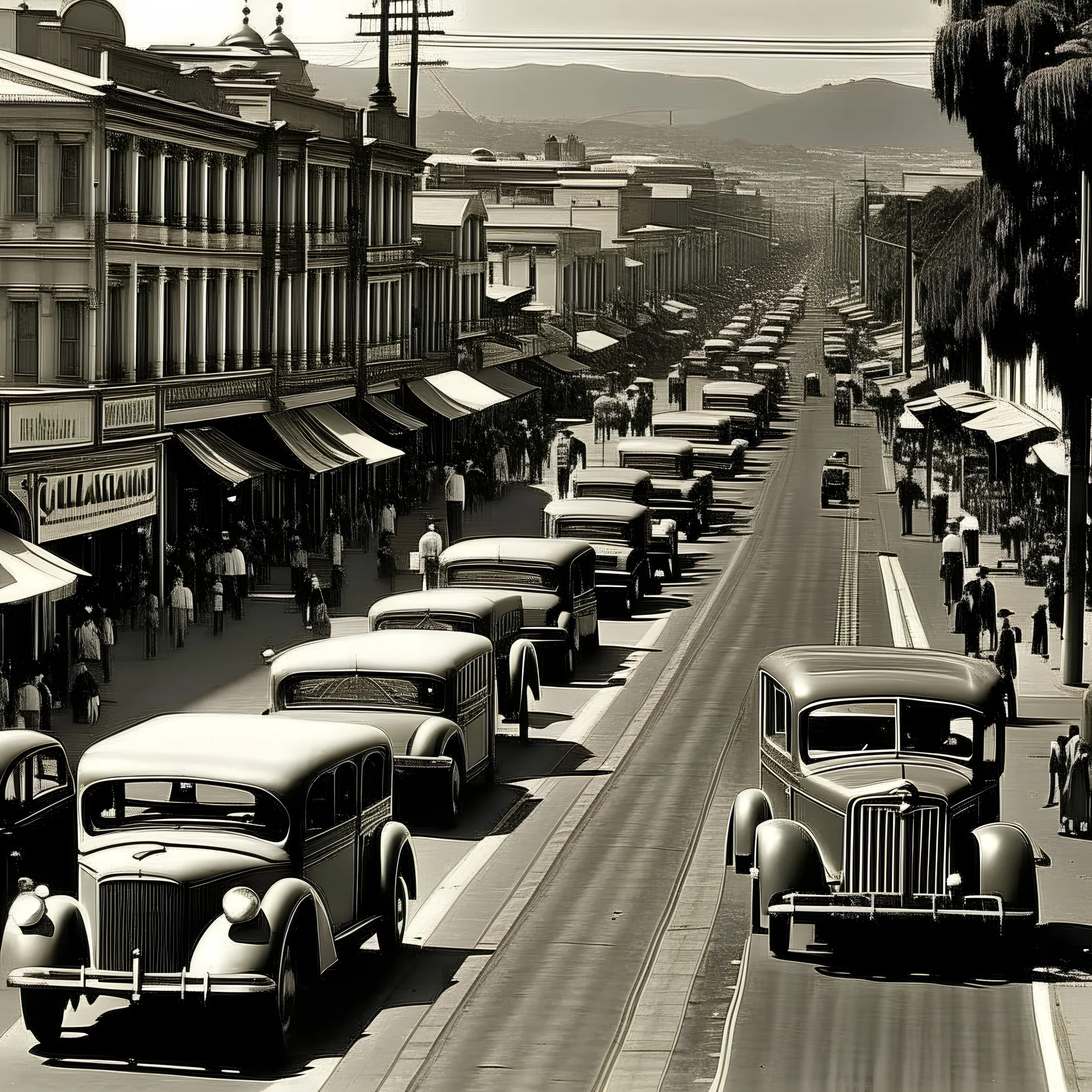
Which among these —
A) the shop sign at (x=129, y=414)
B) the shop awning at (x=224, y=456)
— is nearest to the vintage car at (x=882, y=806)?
the shop sign at (x=129, y=414)

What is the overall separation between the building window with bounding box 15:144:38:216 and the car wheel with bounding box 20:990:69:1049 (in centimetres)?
2779

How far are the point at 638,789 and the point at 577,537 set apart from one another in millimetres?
18556

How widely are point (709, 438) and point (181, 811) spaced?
196ft

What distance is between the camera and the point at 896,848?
1670 cm

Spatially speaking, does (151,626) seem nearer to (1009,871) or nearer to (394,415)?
(1009,871)

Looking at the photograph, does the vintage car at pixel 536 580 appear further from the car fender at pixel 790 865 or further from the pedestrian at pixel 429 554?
the car fender at pixel 790 865

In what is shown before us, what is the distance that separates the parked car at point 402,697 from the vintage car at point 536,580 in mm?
9677

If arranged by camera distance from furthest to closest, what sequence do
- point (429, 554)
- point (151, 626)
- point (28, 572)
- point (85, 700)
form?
point (429, 554)
point (151, 626)
point (28, 572)
point (85, 700)

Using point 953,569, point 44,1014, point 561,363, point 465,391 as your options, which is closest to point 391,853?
point 44,1014

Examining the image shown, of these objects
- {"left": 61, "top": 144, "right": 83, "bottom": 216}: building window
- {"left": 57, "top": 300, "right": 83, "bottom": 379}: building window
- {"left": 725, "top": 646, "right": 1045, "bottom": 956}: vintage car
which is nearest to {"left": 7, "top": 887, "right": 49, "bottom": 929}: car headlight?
{"left": 725, "top": 646, "right": 1045, "bottom": 956}: vintage car

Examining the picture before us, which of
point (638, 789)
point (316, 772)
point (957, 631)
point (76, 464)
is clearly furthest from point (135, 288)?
point (316, 772)

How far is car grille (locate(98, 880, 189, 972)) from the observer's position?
47.4 ft

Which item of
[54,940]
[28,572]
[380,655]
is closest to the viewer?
[54,940]

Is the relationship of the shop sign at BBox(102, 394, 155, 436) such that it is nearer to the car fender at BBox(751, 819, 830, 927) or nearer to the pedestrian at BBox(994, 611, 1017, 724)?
the pedestrian at BBox(994, 611, 1017, 724)
